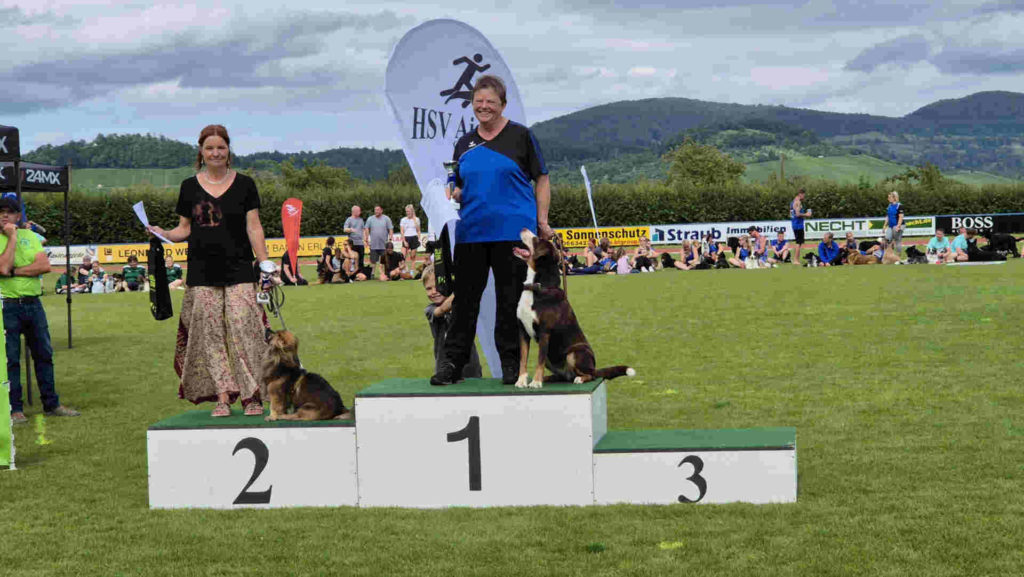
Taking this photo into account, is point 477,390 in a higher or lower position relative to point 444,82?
lower

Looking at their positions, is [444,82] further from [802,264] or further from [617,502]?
[802,264]

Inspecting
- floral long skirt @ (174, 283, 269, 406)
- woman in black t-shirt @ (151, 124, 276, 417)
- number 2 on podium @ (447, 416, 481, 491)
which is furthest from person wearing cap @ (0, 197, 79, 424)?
number 2 on podium @ (447, 416, 481, 491)

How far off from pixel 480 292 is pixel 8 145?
723 centimetres

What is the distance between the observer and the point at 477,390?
5.57 m

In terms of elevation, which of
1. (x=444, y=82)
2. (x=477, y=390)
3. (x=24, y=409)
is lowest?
(x=24, y=409)

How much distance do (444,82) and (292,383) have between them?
295cm

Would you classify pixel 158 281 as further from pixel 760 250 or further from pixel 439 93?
pixel 760 250

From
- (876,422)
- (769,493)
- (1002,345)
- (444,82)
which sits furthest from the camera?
(1002,345)

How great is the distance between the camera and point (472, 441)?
5.54m

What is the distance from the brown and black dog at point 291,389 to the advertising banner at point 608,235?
36.0 meters

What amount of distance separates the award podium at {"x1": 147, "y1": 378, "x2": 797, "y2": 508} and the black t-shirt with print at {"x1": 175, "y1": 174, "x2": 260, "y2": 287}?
0.88m

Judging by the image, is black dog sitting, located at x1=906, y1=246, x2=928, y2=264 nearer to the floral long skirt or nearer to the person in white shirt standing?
the person in white shirt standing

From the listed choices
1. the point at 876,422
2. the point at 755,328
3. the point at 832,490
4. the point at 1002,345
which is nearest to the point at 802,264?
the point at 755,328

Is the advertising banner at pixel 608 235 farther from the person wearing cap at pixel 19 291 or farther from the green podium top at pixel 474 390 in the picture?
the green podium top at pixel 474 390
